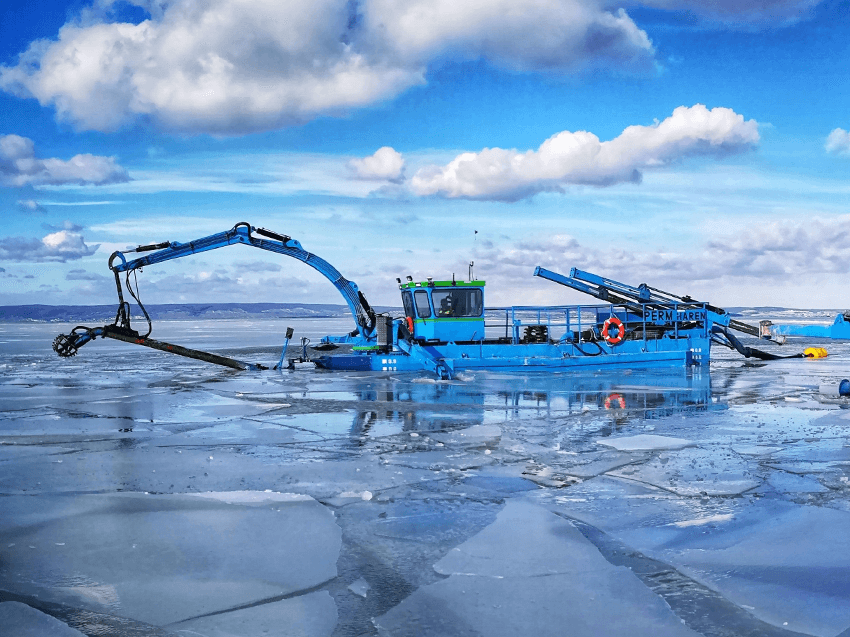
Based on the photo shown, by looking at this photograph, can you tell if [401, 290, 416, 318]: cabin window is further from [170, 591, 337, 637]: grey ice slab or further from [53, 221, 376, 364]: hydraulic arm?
[170, 591, 337, 637]: grey ice slab

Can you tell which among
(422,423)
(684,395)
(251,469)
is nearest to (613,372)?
(684,395)

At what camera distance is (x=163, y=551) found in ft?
17.6

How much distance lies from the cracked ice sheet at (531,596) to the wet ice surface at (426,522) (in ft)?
0.06

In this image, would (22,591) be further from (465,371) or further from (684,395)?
(465,371)

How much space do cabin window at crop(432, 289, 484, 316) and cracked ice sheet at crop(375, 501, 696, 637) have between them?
15.7 m

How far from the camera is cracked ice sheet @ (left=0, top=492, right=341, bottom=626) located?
457 centimetres

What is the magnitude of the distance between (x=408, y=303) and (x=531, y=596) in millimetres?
17522

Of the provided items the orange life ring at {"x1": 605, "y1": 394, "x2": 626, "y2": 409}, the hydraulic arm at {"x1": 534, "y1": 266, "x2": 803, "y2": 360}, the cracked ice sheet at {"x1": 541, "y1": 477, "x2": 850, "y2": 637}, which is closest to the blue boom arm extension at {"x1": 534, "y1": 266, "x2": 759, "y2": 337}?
the hydraulic arm at {"x1": 534, "y1": 266, "x2": 803, "y2": 360}

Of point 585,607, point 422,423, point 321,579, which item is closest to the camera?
point 585,607

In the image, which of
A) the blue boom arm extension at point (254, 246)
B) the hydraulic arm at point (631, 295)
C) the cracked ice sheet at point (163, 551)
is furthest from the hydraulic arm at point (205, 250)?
the cracked ice sheet at point (163, 551)

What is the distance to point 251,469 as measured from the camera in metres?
8.16

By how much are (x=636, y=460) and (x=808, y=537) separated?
2951 mm

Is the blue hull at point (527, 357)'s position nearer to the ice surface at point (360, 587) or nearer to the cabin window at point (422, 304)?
the cabin window at point (422, 304)

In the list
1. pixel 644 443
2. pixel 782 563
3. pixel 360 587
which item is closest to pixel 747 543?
pixel 782 563
